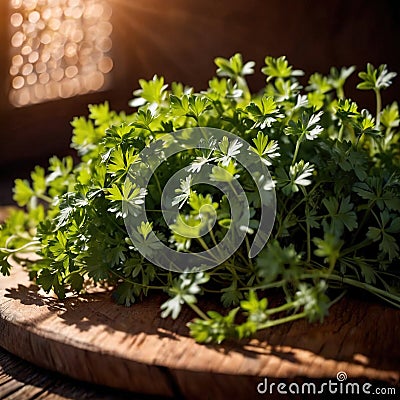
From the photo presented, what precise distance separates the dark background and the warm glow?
3cm

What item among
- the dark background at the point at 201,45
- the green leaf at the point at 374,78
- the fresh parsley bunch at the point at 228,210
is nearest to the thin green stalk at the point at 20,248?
the fresh parsley bunch at the point at 228,210

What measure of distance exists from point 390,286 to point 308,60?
1125 mm

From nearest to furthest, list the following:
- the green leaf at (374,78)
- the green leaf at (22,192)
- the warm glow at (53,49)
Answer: the green leaf at (374,78)
the green leaf at (22,192)
the warm glow at (53,49)

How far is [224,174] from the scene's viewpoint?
771 mm

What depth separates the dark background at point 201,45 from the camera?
5.82 ft

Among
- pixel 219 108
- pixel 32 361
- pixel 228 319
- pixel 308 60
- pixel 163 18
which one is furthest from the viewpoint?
pixel 163 18

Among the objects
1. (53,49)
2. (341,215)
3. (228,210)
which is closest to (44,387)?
(228,210)

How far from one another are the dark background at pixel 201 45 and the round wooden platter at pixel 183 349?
0.93m

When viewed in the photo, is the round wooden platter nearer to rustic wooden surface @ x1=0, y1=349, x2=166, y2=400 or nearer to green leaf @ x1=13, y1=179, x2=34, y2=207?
rustic wooden surface @ x1=0, y1=349, x2=166, y2=400

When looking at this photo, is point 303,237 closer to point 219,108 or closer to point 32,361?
point 219,108

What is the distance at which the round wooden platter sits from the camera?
2.31 feet

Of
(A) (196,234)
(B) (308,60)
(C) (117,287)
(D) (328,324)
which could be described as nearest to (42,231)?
(C) (117,287)

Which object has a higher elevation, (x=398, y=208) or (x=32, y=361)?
(x=398, y=208)

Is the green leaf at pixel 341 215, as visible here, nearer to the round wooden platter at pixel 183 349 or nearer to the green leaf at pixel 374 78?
the round wooden platter at pixel 183 349
